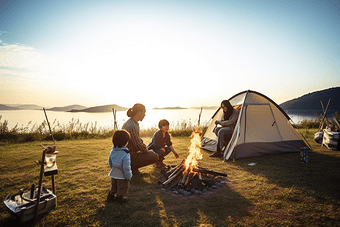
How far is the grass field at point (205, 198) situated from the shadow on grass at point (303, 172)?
0.02 metres

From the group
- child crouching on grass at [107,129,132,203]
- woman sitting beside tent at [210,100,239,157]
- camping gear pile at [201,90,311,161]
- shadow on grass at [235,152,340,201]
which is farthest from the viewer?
woman sitting beside tent at [210,100,239,157]

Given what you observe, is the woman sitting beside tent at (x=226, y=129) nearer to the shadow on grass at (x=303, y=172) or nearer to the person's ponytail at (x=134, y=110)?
the shadow on grass at (x=303, y=172)

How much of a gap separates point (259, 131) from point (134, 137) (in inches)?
209

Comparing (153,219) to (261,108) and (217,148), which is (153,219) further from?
(261,108)

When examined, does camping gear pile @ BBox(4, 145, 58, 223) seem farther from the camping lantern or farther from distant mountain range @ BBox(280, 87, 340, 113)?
distant mountain range @ BBox(280, 87, 340, 113)

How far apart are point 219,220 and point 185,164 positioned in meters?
1.94

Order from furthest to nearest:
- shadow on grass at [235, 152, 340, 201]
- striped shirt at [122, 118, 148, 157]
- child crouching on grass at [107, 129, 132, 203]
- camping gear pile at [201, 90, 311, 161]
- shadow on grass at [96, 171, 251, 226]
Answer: camping gear pile at [201, 90, 311, 161], striped shirt at [122, 118, 148, 157], shadow on grass at [235, 152, 340, 201], child crouching on grass at [107, 129, 132, 203], shadow on grass at [96, 171, 251, 226]

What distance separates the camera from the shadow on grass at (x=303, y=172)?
407 centimetres

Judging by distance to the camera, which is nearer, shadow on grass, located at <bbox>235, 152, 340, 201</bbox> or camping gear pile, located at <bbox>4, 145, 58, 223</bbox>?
camping gear pile, located at <bbox>4, 145, 58, 223</bbox>

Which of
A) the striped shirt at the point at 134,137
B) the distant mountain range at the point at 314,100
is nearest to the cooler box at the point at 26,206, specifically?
the striped shirt at the point at 134,137

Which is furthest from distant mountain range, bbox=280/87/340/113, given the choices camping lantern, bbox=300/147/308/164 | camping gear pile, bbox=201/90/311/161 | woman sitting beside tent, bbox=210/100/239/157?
woman sitting beside tent, bbox=210/100/239/157

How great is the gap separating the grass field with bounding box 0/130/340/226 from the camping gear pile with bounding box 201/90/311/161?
748 mm

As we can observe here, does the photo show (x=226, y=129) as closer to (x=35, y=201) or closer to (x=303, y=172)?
(x=303, y=172)

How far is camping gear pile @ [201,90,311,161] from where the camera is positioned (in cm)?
671
